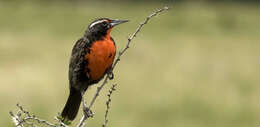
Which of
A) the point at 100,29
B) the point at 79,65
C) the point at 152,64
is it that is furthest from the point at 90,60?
the point at 152,64

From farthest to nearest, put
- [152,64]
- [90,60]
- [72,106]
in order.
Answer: [152,64], [72,106], [90,60]

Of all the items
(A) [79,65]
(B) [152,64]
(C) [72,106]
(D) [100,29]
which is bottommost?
(B) [152,64]

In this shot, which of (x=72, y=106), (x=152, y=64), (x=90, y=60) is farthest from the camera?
(x=152, y=64)

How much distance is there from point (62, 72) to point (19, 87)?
1.41m

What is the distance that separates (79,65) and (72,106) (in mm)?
335

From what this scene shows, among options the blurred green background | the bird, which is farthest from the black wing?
the blurred green background

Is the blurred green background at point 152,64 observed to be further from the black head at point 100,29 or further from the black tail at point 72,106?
the black head at point 100,29

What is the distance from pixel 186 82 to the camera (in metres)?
12.8

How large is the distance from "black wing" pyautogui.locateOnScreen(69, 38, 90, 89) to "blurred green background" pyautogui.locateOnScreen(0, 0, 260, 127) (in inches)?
126

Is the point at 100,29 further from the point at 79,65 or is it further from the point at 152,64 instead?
the point at 152,64

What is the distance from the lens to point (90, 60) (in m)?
5.09

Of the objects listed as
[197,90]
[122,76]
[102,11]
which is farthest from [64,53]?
[102,11]

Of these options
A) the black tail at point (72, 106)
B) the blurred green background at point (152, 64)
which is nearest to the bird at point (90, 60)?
the black tail at point (72, 106)

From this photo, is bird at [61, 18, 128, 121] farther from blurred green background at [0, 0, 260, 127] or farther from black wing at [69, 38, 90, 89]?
blurred green background at [0, 0, 260, 127]
